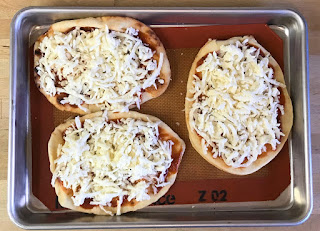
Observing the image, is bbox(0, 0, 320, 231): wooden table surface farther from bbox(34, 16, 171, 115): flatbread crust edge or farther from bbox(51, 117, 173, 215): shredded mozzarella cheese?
bbox(51, 117, 173, 215): shredded mozzarella cheese

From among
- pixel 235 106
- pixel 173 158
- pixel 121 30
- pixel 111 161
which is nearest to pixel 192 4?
pixel 121 30

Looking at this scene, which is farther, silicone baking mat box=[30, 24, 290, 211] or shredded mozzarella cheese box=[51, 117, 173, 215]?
silicone baking mat box=[30, 24, 290, 211]

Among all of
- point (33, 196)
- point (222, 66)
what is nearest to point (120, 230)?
point (33, 196)

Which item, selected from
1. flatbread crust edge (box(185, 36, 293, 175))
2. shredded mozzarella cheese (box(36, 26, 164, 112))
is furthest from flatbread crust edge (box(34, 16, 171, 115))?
flatbread crust edge (box(185, 36, 293, 175))

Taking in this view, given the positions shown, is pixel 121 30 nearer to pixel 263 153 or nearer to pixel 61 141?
pixel 61 141

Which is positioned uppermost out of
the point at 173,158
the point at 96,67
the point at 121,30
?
the point at 121,30
